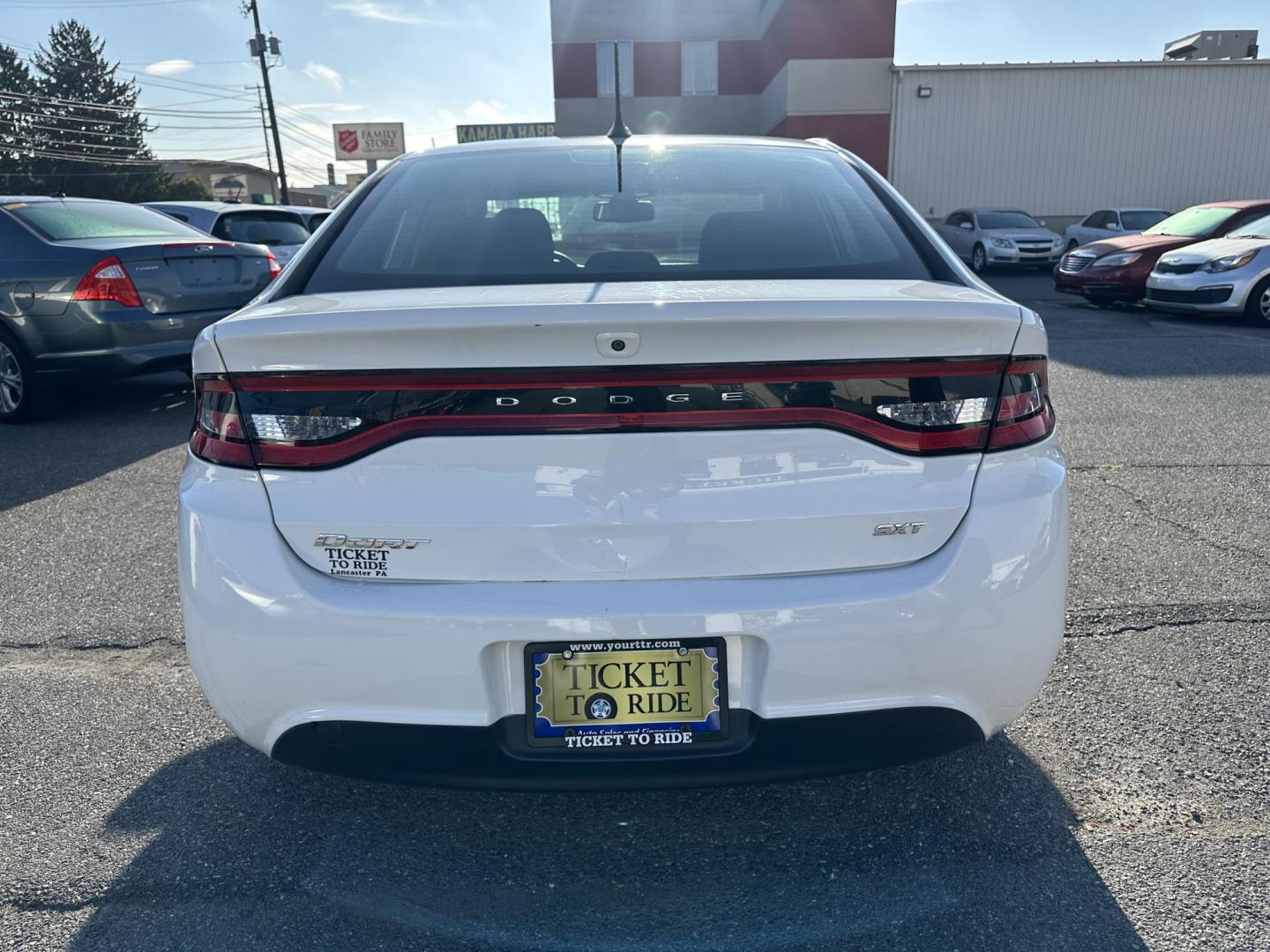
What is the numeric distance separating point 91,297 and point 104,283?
0.12m

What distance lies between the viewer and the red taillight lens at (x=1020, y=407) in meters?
1.88

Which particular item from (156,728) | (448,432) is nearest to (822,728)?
(448,432)

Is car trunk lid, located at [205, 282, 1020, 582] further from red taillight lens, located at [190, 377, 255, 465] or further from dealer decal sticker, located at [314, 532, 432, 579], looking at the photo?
red taillight lens, located at [190, 377, 255, 465]

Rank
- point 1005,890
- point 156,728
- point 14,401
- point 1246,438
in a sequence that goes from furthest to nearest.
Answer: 1. point 14,401
2. point 1246,438
3. point 156,728
4. point 1005,890

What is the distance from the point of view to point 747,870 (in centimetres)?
212

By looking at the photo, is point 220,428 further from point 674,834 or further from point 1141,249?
point 1141,249

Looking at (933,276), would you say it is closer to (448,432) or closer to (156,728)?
(448,432)

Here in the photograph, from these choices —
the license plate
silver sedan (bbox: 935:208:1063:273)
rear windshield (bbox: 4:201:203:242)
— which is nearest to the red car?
silver sedan (bbox: 935:208:1063:273)

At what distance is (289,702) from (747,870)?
1015 millimetres

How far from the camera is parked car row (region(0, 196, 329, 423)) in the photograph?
6.14 metres

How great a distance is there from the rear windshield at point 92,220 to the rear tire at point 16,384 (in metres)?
0.74

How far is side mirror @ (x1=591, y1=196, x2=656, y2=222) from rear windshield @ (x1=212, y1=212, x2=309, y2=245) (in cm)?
805

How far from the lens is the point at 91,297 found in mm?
6113

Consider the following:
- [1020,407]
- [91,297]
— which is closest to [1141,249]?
[91,297]
